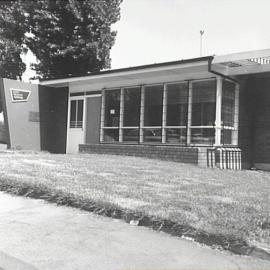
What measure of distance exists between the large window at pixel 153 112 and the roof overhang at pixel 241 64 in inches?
118

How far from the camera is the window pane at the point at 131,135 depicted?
18016 millimetres

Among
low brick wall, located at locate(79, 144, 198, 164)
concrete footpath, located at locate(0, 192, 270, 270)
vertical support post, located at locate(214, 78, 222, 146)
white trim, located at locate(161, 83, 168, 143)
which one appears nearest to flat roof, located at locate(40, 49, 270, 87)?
vertical support post, located at locate(214, 78, 222, 146)

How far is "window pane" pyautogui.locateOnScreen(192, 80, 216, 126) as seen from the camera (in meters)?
15.7

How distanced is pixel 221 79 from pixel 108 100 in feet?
19.0

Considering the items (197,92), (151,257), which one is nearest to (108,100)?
(197,92)

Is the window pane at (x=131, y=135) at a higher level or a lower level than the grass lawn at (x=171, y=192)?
higher

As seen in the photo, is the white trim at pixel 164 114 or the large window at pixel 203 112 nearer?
the large window at pixel 203 112

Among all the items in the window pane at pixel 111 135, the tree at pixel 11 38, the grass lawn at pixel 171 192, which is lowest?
the grass lawn at pixel 171 192

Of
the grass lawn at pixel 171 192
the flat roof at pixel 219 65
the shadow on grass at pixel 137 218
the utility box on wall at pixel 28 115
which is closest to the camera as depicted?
the shadow on grass at pixel 137 218

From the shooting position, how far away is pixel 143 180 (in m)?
9.88

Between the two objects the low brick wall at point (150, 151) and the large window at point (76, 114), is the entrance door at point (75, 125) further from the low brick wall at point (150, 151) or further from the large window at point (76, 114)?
the low brick wall at point (150, 151)

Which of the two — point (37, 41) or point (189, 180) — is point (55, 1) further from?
point (189, 180)

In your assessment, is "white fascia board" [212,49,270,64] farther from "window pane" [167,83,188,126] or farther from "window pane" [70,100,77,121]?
"window pane" [70,100,77,121]

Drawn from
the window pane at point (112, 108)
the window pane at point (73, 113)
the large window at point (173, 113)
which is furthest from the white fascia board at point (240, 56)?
the window pane at point (73, 113)
